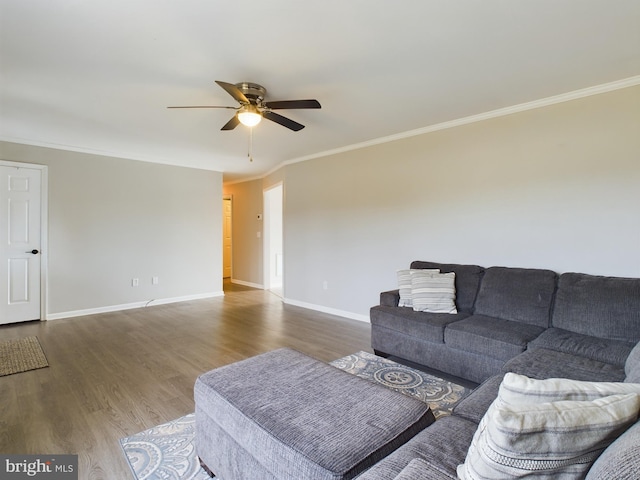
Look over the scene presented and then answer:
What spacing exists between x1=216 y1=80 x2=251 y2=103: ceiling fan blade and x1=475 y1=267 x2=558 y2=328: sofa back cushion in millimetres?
2671

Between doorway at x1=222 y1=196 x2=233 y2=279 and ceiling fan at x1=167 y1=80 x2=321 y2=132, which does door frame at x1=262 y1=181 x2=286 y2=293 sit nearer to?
doorway at x1=222 y1=196 x2=233 y2=279

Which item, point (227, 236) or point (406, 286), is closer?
point (406, 286)

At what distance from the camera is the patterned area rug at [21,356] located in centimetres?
293

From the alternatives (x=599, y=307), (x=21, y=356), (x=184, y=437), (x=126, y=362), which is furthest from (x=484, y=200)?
(x=21, y=356)

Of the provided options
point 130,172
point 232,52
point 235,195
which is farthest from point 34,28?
point 235,195

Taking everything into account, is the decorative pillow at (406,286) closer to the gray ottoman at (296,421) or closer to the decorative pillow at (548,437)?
the gray ottoman at (296,421)

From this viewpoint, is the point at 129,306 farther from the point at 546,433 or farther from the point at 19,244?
the point at 546,433

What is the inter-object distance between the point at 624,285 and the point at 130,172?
239 inches

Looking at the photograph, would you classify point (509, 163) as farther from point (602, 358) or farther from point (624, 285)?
point (602, 358)

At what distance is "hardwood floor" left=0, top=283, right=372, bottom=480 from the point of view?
Result: 2.01 m

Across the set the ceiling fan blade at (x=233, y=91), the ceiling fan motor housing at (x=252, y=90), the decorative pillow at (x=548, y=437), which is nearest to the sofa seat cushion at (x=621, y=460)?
the decorative pillow at (x=548, y=437)

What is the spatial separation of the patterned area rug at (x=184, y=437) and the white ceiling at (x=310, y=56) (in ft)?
7.96

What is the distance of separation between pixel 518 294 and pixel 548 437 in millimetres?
2418

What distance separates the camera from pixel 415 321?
9.61 ft
